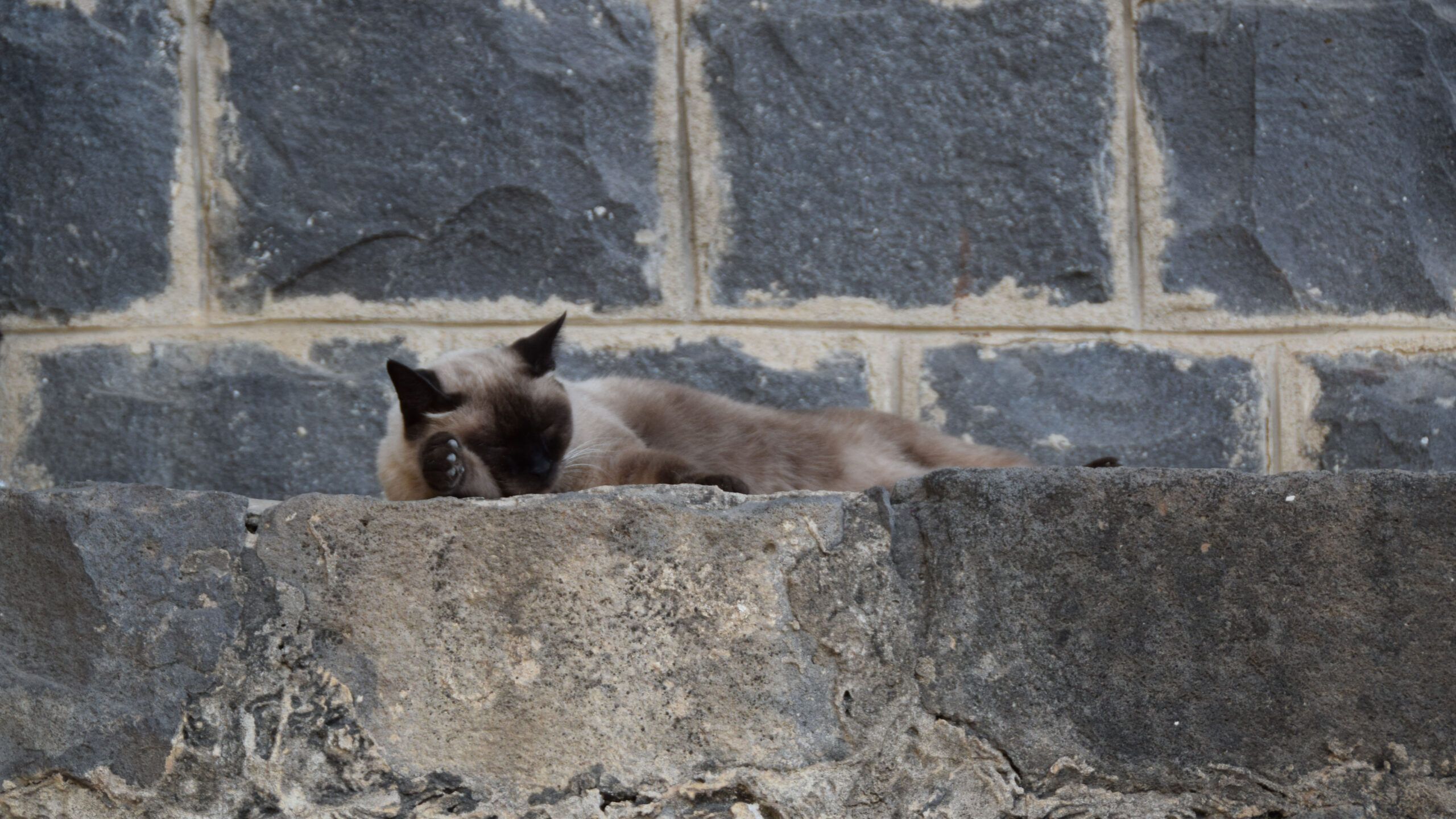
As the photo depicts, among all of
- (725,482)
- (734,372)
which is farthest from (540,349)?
(725,482)

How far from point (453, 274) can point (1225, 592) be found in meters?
2.06

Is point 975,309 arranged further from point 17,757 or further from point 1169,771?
point 17,757

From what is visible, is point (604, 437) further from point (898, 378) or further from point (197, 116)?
point (197, 116)

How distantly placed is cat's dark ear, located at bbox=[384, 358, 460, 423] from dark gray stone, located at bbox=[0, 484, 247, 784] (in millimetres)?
836

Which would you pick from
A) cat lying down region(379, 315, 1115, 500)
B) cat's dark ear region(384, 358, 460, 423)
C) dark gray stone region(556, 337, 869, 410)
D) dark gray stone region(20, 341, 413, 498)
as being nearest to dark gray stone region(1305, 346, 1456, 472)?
→ cat lying down region(379, 315, 1115, 500)

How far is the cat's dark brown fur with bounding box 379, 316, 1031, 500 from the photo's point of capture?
2.69m

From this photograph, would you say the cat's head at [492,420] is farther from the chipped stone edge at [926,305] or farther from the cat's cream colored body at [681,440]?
the chipped stone edge at [926,305]

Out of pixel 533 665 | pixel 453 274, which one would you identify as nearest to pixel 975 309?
pixel 453 274

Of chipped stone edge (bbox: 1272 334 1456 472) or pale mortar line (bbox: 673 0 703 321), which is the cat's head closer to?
pale mortar line (bbox: 673 0 703 321)

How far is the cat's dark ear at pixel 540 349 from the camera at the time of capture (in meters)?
2.81

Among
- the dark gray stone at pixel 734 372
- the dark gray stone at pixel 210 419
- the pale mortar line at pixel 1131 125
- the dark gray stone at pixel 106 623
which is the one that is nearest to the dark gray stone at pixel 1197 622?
the dark gray stone at pixel 106 623

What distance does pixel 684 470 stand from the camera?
2.51 meters

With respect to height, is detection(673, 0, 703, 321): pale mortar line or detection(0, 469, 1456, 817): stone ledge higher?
detection(673, 0, 703, 321): pale mortar line

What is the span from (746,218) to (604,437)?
2.47 feet
